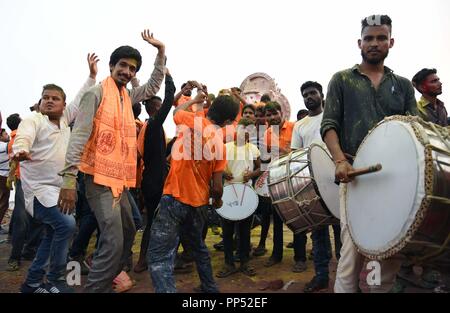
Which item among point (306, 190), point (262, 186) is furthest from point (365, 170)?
point (262, 186)

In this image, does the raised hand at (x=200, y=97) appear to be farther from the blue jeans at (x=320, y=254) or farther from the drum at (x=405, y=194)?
the drum at (x=405, y=194)

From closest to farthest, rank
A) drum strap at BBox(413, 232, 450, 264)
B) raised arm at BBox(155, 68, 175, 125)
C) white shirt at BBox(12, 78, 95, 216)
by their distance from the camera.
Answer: drum strap at BBox(413, 232, 450, 264)
white shirt at BBox(12, 78, 95, 216)
raised arm at BBox(155, 68, 175, 125)

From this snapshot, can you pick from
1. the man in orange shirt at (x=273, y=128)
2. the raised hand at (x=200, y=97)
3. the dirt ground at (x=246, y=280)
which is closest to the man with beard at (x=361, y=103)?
the dirt ground at (x=246, y=280)

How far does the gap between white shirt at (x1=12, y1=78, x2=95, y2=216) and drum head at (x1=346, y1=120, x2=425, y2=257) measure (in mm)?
2813

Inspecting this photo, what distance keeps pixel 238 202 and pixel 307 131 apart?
1.30m

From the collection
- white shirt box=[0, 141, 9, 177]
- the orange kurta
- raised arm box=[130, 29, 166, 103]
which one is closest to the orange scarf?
the orange kurta

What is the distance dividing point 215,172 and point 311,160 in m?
0.94

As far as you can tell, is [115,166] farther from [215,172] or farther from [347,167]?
[347,167]

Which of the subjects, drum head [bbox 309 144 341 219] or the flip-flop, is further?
the flip-flop

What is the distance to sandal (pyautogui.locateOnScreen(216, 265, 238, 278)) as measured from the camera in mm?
4463

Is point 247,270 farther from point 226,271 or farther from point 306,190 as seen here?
point 306,190

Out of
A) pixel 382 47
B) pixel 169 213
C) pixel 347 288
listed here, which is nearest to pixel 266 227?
pixel 169 213

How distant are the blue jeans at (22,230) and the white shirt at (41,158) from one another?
1.41m

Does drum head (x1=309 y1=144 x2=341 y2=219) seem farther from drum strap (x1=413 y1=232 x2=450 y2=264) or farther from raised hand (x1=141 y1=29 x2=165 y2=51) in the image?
raised hand (x1=141 y1=29 x2=165 y2=51)
